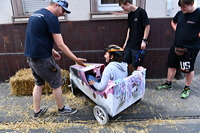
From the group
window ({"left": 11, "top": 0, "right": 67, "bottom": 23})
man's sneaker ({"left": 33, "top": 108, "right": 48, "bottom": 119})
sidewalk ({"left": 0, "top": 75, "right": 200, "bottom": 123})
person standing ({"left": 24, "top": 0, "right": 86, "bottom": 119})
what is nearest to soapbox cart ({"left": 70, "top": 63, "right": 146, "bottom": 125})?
sidewalk ({"left": 0, "top": 75, "right": 200, "bottom": 123})

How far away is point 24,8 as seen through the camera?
4152 mm

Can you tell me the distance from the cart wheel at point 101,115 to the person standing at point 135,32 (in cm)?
149

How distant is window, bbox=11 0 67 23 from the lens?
4.04 metres

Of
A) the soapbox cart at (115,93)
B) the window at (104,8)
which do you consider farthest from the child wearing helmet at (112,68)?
the window at (104,8)

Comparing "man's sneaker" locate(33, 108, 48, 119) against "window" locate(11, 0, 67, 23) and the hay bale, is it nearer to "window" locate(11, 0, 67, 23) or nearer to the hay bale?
the hay bale

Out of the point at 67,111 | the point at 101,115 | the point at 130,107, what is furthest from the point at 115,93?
the point at 67,111

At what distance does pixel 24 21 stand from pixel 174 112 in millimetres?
4159

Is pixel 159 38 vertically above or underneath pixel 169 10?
underneath

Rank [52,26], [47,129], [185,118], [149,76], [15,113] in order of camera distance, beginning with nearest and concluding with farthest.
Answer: [52,26] → [47,129] → [185,118] → [15,113] → [149,76]

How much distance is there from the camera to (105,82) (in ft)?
7.88

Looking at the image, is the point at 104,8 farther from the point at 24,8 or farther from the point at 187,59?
the point at 187,59

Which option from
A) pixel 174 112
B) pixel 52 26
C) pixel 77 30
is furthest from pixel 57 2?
pixel 174 112

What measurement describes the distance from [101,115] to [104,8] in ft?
9.40

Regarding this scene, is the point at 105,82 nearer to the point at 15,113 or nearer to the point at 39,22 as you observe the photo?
the point at 39,22
